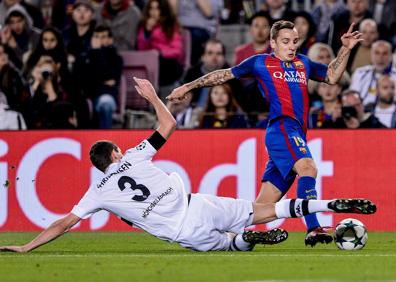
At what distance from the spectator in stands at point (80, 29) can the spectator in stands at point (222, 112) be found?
339 cm

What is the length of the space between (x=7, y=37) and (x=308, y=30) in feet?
17.2

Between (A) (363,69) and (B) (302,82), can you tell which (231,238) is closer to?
(B) (302,82)

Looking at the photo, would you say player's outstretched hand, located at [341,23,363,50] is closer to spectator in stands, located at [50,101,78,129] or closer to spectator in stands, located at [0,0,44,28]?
spectator in stands, located at [50,101,78,129]

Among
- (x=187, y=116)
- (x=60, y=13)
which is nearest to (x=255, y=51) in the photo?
(x=187, y=116)

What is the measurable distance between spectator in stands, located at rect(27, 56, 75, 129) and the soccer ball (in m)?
6.67

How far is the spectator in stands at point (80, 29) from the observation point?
782 inches

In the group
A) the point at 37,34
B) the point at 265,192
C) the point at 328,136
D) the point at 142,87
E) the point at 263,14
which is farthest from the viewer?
the point at 37,34

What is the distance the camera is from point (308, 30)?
18922 mm

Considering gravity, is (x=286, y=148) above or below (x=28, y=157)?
above

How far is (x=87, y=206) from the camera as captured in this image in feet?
37.2

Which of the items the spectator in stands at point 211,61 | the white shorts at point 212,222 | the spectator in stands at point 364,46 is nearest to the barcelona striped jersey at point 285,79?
the white shorts at point 212,222

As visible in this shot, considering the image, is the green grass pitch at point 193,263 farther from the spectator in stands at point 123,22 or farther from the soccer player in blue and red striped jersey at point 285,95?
the spectator in stands at point 123,22

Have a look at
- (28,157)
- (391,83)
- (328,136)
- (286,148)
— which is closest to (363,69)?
(391,83)

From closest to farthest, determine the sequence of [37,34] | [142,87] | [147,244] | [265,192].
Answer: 1. [142,87]
2. [265,192]
3. [147,244]
4. [37,34]
